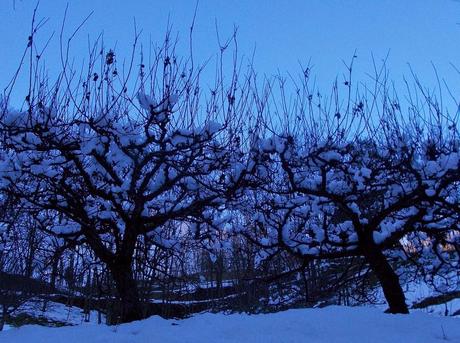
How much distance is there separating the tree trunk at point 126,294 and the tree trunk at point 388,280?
352cm

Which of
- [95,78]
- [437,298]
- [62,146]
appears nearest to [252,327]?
[62,146]

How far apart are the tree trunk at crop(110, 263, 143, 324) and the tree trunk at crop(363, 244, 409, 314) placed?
352 centimetres

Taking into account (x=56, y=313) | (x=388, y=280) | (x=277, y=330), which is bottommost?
(x=277, y=330)

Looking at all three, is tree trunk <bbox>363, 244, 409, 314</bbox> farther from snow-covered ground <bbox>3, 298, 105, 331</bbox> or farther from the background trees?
snow-covered ground <bbox>3, 298, 105, 331</bbox>

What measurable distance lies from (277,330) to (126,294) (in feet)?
9.75

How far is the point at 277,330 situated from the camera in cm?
383

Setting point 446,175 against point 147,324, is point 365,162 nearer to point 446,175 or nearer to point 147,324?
point 446,175

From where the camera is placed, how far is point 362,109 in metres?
7.23

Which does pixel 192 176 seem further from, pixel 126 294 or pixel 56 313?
pixel 56 313

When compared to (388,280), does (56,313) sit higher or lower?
lower

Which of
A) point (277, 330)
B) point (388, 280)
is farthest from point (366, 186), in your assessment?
point (277, 330)

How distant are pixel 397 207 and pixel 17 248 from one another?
372 inches

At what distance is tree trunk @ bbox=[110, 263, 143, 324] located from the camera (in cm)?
599

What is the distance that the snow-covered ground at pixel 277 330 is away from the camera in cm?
357
